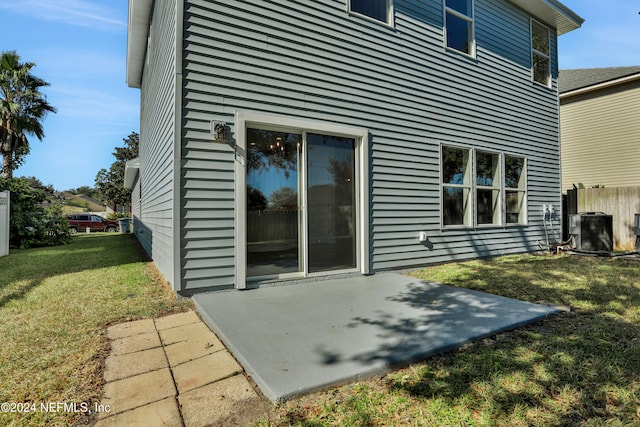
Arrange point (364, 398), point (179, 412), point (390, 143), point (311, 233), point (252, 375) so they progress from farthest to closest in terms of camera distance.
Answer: point (390, 143), point (311, 233), point (252, 375), point (364, 398), point (179, 412)

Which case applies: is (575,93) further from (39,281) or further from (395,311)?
(39,281)

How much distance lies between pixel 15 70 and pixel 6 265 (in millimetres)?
14768

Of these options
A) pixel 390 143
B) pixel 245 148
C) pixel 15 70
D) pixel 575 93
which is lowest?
pixel 245 148

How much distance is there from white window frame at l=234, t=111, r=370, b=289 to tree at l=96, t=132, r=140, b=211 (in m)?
33.6

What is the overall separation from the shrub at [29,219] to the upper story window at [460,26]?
11949 mm

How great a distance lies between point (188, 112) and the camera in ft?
11.8

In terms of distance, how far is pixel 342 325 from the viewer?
272cm

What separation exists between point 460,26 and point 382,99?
2.91 m

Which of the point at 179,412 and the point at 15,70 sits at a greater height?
the point at 15,70

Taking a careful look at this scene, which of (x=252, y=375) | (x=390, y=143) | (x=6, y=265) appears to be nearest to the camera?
(x=252, y=375)

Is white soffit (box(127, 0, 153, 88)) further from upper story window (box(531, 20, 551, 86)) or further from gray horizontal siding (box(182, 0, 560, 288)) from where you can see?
upper story window (box(531, 20, 551, 86))

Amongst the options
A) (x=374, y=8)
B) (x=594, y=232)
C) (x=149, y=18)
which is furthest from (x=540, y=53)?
(x=149, y=18)

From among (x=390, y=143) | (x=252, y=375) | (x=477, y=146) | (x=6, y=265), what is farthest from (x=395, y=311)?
(x=6, y=265)

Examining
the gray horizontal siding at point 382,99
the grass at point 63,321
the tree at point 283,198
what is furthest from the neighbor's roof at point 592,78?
the grass at point 63,321
